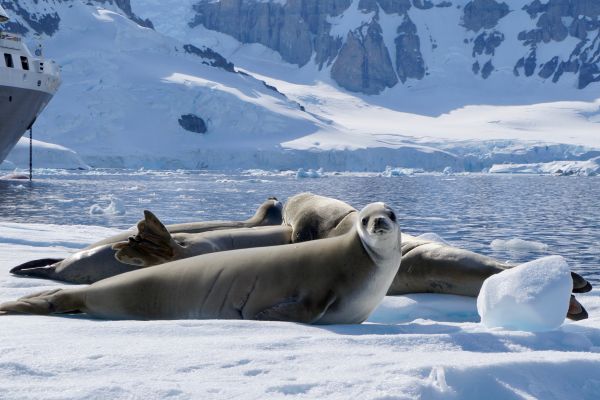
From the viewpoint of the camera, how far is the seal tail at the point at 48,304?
4.21 meters

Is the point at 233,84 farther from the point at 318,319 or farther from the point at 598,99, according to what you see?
the point at 318,319

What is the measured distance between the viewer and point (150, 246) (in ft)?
17.1

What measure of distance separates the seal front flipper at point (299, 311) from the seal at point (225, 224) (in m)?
2.73

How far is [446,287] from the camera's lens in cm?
584

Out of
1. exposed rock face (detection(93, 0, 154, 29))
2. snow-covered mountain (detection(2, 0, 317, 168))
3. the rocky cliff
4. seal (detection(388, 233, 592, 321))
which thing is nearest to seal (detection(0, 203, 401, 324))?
seal (detection(388, 233, 592, 321))

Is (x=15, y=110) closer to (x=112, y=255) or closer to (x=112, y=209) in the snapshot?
(x=112, y=209)

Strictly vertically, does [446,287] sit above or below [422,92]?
below

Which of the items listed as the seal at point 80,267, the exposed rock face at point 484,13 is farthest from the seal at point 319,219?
the exposed rock face at point 484,13

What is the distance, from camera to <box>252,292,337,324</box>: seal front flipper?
153 inches

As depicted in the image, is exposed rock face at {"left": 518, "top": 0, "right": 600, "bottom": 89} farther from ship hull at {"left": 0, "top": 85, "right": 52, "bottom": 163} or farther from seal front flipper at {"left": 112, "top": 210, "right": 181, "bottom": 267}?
seal front flipper at {"left": 112, "top": 210, "right": 181, "bottom": 267}

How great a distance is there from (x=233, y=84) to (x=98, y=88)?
19.2 metres

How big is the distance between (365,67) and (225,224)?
141 metres

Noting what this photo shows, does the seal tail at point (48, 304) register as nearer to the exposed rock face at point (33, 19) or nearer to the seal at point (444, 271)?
the seal at point (444, 271)

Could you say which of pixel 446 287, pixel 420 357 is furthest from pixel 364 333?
pixel 446 287
